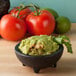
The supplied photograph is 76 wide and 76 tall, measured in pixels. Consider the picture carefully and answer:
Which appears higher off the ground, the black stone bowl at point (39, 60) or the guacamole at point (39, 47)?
the guacamole at point (39, 47)

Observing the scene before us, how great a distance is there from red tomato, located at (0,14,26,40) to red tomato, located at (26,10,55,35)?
3 centimetres

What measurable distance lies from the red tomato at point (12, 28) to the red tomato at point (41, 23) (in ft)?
0.10

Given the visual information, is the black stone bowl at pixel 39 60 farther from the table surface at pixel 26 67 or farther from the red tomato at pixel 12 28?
the red tomato at pixel 12 28

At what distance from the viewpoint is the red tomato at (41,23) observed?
35.0 inches

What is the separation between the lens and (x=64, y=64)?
0.72 meters

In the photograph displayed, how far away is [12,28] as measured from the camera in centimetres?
88

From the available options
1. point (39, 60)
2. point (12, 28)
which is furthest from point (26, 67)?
point (12, 28)

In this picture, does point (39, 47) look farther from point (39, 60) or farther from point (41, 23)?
point (41, 23)

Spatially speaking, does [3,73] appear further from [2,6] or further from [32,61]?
[2,6]

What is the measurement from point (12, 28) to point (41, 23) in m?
0.10

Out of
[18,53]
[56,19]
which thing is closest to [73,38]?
[56,19]

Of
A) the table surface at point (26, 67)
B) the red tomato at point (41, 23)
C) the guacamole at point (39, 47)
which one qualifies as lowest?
Answer: the table surface at point (26, 67)

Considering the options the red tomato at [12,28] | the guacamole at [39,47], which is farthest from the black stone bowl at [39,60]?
the red tomato at [12,28]

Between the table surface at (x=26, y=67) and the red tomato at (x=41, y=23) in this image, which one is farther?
the red tomato at (x=41, y=23)
